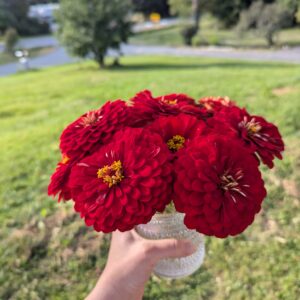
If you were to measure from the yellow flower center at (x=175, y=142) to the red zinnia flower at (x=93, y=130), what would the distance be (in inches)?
7.5

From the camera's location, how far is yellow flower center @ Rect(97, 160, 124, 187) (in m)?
1.18

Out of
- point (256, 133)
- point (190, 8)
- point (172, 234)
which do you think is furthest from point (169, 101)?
point (190, 8)

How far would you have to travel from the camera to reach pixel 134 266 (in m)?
1.65

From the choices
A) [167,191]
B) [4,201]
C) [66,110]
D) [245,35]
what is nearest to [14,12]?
[245,35]

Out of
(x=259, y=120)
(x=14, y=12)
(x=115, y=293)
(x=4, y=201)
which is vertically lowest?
(x=14, y=12)

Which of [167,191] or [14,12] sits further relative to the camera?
[14,12]

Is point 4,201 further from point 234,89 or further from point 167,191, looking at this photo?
point 234,89

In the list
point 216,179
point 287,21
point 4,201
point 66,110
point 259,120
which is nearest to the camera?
point 216,179

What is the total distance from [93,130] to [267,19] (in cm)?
2114

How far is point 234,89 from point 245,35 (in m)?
18.9

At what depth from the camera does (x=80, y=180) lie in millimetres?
1229

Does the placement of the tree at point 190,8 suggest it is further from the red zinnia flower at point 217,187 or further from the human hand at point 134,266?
the red zinnia flower at point 217,187

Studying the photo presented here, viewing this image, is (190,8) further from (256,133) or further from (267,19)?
(256,133)

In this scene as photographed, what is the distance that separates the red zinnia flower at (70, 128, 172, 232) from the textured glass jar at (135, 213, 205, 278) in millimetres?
331
